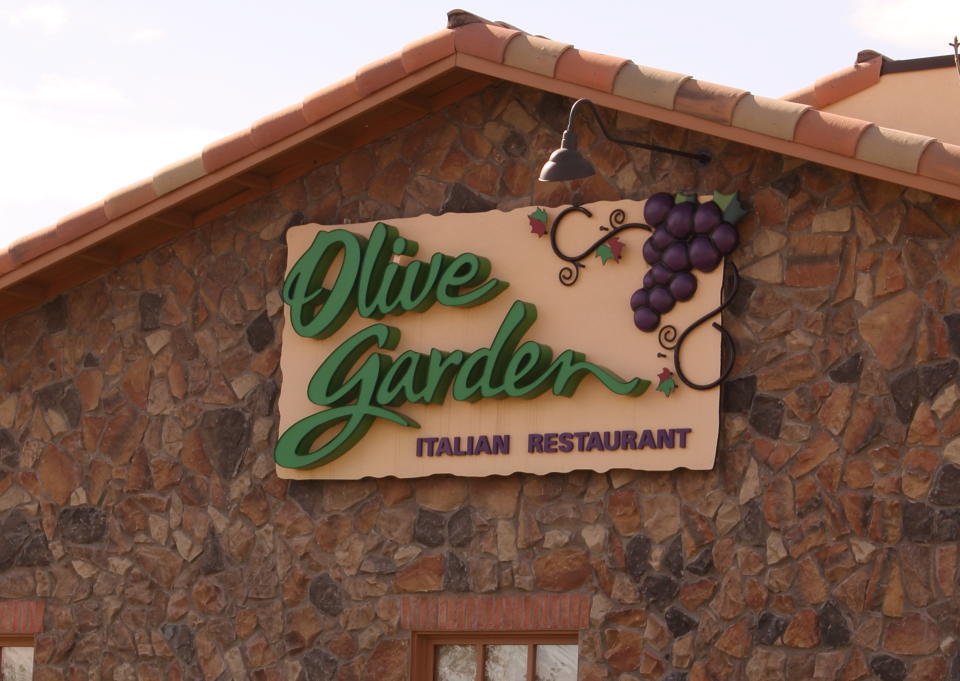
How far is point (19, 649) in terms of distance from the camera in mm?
15164

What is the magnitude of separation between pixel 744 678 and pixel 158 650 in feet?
16.3

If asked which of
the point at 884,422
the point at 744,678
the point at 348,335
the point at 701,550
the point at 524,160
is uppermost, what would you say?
the point at 524,160

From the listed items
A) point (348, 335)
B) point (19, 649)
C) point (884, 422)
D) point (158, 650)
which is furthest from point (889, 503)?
point (19, 649)

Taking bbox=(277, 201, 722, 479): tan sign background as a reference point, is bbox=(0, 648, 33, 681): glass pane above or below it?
below

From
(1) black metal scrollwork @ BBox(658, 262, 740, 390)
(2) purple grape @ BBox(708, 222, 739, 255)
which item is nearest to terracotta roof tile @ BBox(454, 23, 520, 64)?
(2) purple grape @ BBox(708, 222, 739, 255)

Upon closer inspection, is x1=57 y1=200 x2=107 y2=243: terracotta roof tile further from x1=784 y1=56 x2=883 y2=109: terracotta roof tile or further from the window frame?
x1=784 y1=56 x2=883 y2=109: terracotta roof tile

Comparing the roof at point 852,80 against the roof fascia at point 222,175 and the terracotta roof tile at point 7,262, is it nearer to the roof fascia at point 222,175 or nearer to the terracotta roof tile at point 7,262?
the roof fascia at point 222,175

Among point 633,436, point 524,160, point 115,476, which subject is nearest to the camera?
point 633,436

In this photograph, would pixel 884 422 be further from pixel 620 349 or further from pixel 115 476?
pixel 115 476

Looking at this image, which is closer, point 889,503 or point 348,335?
point 889,503

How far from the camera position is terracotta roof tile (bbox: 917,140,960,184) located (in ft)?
37.0

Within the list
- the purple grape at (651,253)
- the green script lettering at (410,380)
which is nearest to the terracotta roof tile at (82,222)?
the green script lettering at (410,380)

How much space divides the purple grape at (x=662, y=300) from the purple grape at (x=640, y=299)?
61 mm

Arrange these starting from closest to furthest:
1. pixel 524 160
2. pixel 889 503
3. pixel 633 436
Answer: pixel 889 503
pixel 633 436
pixel 524 160
